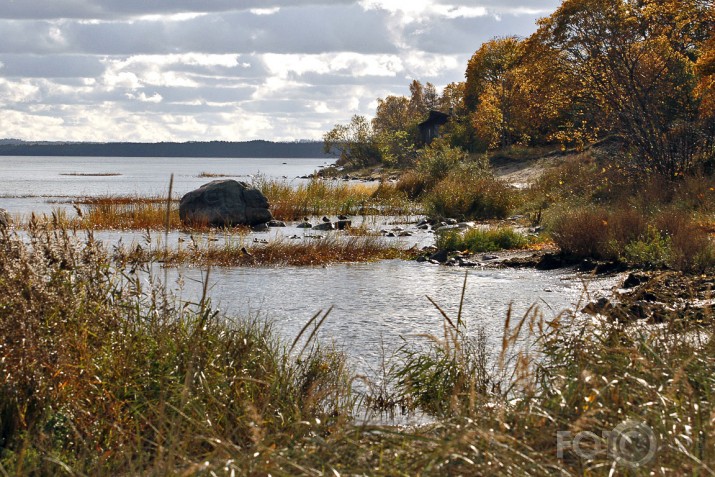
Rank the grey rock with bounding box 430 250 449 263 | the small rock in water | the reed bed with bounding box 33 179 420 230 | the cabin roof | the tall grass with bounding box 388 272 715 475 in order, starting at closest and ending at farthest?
1. the tall grass with bounding box 388 272 715 475
2. the grey rock with bounding box 430 250 449 263
3. the small rock in water
4. the reed bed with bounding box 33 179 420 230
5. the cabin roof

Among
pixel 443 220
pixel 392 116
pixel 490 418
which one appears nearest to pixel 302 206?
pixel 443 220

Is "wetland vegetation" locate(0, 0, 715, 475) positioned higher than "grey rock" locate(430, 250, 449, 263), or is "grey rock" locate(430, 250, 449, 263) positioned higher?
"wetland vegetation" locate(0, 0, 715, 475)

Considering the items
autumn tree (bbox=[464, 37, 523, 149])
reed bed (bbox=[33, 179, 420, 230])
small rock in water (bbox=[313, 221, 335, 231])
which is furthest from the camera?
autumn tree (bbox=[464, 37, 523, 149])

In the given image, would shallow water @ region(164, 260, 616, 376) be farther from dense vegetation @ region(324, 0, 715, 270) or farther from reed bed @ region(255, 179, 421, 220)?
reed bed @ region(255, 179, 421, 220)

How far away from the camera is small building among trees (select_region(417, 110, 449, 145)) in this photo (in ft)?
255

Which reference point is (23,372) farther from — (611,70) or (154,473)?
(611,70)

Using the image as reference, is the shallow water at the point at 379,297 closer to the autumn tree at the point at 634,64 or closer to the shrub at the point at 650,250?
the shrub at the point at 650,250

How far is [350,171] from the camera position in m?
84.1

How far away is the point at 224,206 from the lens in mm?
27031

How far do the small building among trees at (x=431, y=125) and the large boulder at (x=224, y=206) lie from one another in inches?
2029

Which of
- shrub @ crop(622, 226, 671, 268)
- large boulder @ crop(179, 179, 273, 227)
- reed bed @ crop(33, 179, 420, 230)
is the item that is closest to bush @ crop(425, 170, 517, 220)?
reed bed @ crop(33, 179, 420, 230)

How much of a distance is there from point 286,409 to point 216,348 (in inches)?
30.1

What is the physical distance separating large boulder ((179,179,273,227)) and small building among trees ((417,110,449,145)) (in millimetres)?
51528

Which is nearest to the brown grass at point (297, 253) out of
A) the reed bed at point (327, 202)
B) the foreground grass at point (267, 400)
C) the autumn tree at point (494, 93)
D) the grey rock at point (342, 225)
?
the grey rock at point (342, 225)
